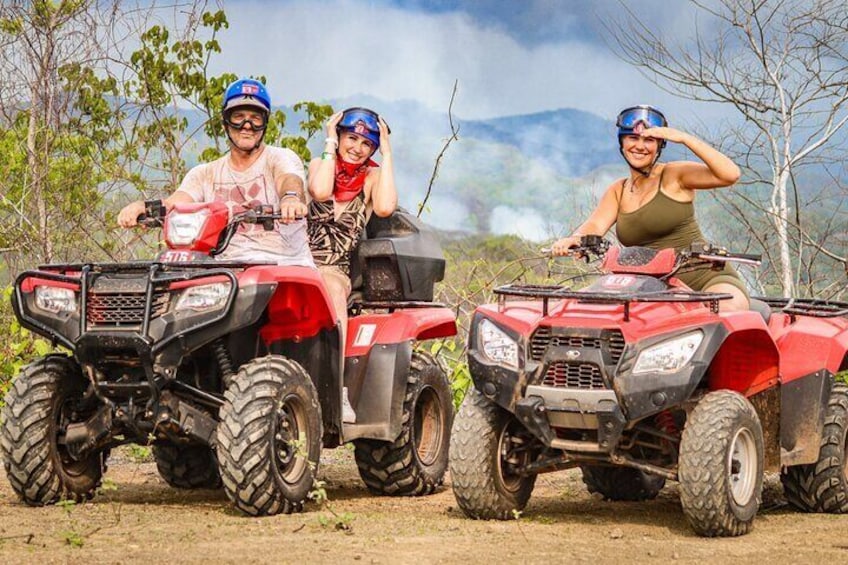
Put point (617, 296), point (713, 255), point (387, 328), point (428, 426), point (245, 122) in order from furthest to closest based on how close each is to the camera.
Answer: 1. point (428, 426)
2. point (387, 328)
3. point (245, 122)
4. point (713, 255)
5. point (617, 296)

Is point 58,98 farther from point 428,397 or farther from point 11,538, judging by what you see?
point 11,538

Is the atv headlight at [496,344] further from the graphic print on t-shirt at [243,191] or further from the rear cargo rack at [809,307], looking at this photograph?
the rear cargo rack at [809,307]

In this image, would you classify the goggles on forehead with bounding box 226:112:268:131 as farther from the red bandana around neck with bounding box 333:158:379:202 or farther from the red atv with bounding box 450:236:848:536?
the red atv with bounding box 450:236:848:536

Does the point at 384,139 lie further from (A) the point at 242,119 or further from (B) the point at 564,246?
(B) the point at 564,246

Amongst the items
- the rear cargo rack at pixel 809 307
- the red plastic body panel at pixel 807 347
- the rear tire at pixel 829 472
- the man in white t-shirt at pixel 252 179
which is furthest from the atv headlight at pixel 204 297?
the rear tire at pixel 829 472

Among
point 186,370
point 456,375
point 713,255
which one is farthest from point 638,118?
point 456,375

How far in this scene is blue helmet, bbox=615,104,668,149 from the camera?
650 cm

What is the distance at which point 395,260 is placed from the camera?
7434 mm

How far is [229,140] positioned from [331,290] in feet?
2.97

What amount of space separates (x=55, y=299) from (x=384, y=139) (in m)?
2.03

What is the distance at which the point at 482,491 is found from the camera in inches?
238

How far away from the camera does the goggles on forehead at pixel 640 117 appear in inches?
256

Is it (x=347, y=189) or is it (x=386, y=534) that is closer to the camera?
(x=386, y=534)

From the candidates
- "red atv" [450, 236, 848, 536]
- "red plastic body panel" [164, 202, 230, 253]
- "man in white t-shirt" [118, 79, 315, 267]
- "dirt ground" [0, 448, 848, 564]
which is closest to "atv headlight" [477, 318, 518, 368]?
"red atv" [450, 236, 848, 536]
